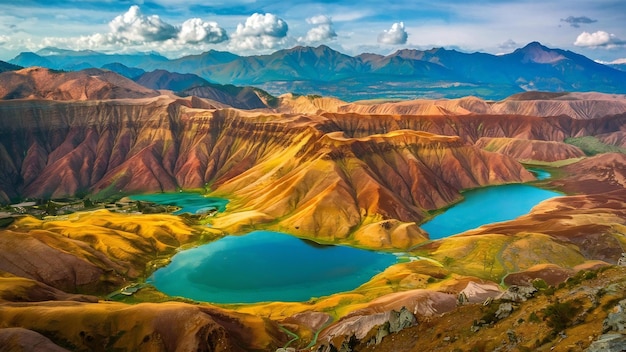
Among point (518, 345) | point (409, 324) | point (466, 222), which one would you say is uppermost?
point (518, 345)

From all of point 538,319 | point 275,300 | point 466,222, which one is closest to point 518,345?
point 538,319

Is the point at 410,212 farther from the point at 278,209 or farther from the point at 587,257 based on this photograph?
the point at 587,257

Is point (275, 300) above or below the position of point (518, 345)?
below

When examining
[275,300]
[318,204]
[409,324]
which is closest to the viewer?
[409,324]

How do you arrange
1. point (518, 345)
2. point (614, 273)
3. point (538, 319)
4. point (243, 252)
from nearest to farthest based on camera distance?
point (518, 345), point (538, 319), point (614, 273), point (243, 252)

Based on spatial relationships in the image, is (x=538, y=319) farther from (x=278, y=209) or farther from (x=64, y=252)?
(x=278, y=209)

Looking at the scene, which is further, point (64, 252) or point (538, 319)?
point (64, 252)

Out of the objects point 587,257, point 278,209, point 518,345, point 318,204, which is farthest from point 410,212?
point 518,345
